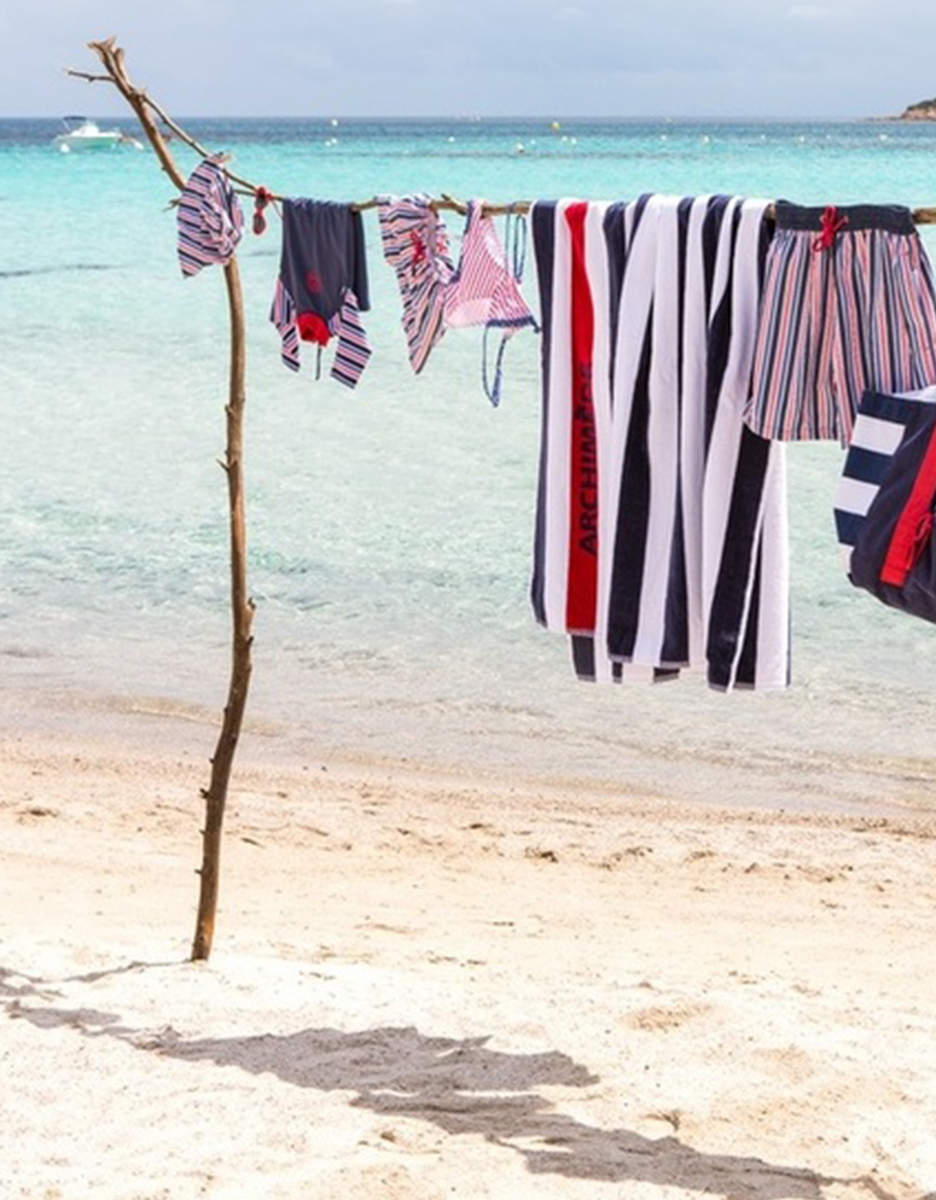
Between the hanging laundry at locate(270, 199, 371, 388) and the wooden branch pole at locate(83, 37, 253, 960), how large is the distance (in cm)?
22

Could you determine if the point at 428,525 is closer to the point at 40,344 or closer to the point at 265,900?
the point at 265,900

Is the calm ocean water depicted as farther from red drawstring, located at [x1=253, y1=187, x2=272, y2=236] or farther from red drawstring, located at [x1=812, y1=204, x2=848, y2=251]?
red drawstring, located at [x1=812, y1=204, x2=848, y2=251]

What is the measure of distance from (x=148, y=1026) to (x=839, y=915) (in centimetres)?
241

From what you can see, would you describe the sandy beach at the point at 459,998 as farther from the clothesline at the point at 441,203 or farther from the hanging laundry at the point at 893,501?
the clothesline at the point at 441,203

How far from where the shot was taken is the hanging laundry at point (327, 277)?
15.3 feet

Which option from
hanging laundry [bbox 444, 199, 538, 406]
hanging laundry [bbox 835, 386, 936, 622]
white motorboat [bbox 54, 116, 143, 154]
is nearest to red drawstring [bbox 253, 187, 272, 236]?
hanging laundry [bbox 444, 199, 538, 406]

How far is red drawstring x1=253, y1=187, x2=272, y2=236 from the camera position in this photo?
14.9ft

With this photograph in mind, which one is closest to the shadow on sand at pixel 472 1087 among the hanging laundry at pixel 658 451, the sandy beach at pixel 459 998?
the sandy beach at pixel 459 998

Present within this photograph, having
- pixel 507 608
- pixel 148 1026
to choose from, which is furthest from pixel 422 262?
pixel 507 608

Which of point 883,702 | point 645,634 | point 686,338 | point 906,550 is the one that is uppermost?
point 686,338

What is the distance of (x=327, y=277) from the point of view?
4746mm

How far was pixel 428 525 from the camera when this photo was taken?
11.4 meters

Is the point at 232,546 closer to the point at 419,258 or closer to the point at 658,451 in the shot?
the point at 419,258

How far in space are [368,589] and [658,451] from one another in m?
6.27
